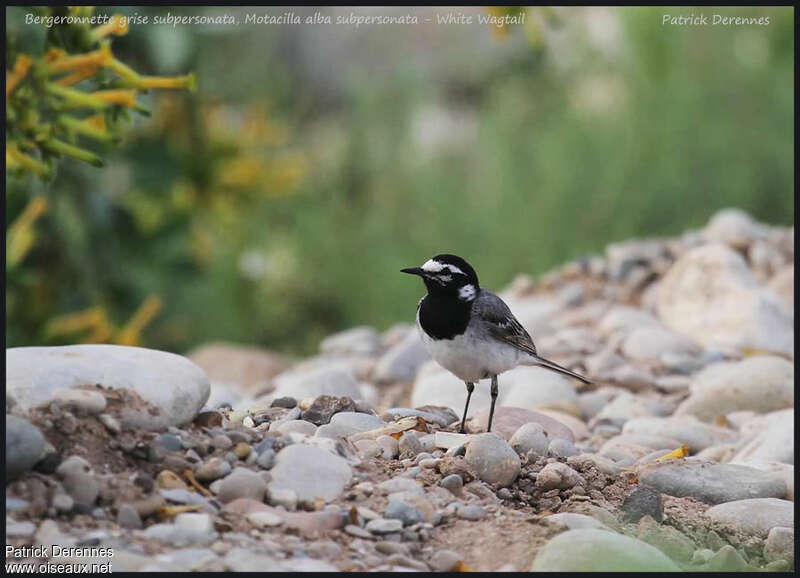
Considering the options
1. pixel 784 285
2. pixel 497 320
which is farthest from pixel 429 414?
pixel 784 285

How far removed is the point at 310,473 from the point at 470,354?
3.31 feet

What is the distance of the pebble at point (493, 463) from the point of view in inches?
129

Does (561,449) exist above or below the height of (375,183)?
below

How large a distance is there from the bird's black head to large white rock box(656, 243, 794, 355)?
2.38 meters

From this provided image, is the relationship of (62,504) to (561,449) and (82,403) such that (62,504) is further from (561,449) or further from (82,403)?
(561,449)

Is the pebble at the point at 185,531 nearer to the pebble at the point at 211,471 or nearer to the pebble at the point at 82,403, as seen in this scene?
the pebble at the point at 211,471

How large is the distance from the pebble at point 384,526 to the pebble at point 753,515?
103 centimetres

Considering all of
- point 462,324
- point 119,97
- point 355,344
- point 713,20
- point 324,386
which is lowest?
point 355,344

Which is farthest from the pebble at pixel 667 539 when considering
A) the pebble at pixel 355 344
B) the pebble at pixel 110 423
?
the pebble at pixel 355 344

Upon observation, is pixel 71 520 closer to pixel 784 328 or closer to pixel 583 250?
pixel 784 328

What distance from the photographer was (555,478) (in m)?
3.30

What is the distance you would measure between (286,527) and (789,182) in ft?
22.2

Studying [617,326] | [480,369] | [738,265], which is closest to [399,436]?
[480,369]

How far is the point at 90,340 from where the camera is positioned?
627cm
